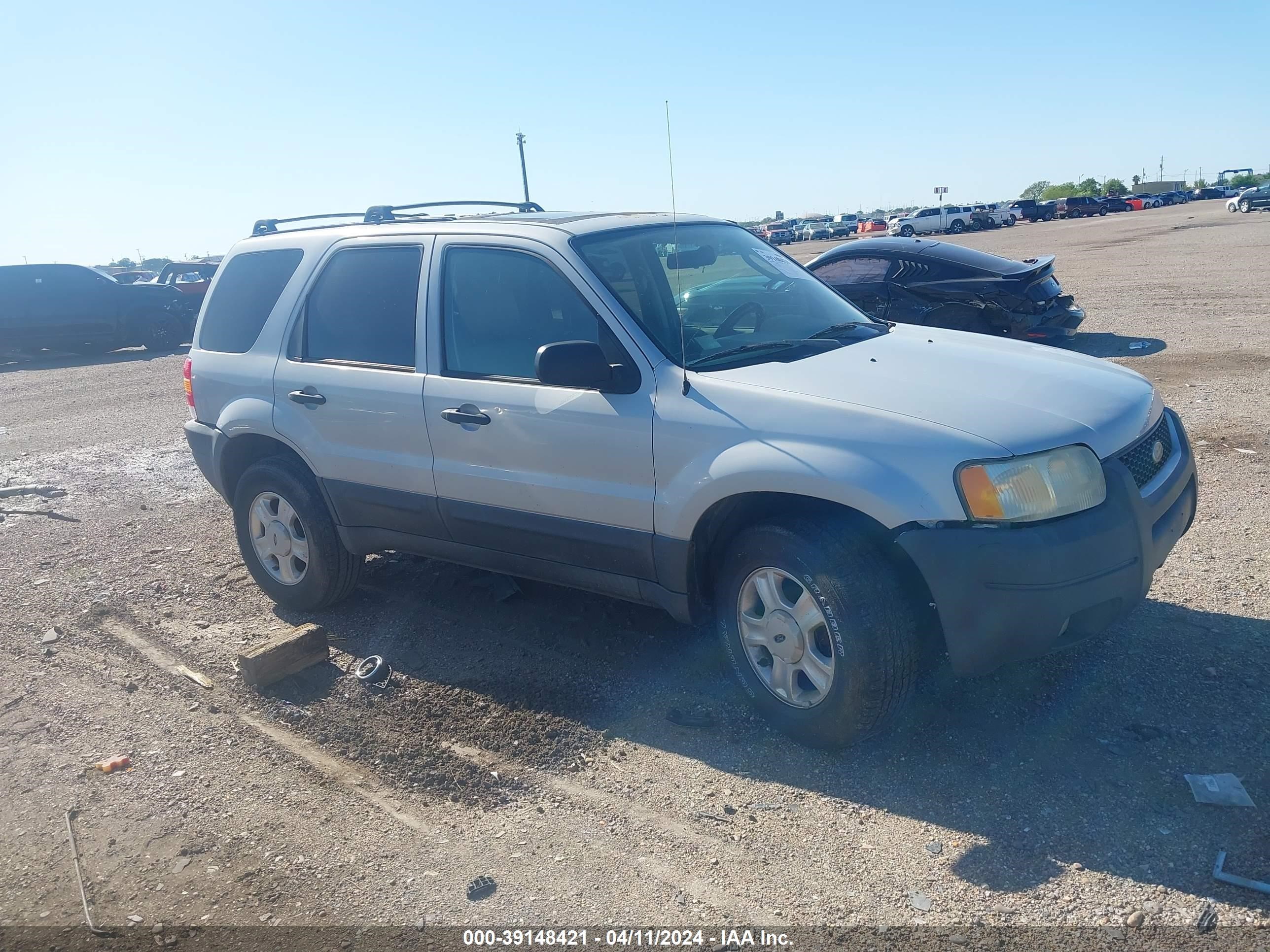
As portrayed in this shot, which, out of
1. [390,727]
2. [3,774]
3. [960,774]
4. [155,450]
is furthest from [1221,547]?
[155,450]

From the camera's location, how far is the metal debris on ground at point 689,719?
4.11 metres

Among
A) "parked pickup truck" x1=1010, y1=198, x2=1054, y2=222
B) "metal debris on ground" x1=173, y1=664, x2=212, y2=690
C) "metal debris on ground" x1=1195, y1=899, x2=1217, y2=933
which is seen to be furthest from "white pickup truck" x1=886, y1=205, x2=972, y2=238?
"metal debris on ground" x1=1195, y1=899, x2=1217, y2=933

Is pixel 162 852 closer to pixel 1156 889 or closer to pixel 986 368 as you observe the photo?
pixel 1156 889

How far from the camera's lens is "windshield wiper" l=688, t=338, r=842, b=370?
409 cm

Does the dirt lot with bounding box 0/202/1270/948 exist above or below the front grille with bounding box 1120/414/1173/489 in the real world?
below

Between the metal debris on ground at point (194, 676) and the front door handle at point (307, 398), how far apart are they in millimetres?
1424

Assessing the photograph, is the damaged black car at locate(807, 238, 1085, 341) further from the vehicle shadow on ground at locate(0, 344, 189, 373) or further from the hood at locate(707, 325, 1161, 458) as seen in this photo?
the vehicle shadow on ground at locate(0, 344, 189, 373)

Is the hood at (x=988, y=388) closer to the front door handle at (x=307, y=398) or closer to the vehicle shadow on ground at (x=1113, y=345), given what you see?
the front door handle at (x=307, y=398)

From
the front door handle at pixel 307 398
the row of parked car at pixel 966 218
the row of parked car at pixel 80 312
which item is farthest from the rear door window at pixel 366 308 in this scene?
the row of parked car at pixel 966 218

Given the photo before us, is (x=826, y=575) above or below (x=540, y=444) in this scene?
below

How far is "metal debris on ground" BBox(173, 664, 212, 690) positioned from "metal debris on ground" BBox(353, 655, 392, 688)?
2.30 feet

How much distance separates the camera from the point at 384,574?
6141 mm

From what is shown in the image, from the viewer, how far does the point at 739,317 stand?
4.43 meters

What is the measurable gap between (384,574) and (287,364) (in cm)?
147
